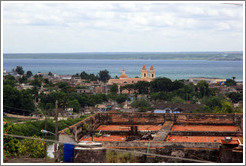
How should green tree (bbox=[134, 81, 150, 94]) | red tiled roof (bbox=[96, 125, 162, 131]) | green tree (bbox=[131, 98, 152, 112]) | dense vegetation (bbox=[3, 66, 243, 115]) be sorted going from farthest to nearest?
1. green tree (bbox=[134, 81, 150, 94])
2. dense vegetation (bbox=[3, 66, 243, 115])
3. green tree (bbox=[131, 98, 152, 112])
4. red tiled roof (bbox=[96, 125, 162, 131])

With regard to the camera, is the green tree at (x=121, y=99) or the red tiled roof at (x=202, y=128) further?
the green tree at (x=121, y=99)

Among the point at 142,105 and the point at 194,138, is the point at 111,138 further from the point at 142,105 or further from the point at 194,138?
the point at 142,105

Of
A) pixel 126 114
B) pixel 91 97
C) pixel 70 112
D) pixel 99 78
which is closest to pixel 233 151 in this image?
pixel 126 114

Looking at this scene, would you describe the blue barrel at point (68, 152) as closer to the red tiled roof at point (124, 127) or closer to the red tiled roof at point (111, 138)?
the red tiled roof at point (111, 138)

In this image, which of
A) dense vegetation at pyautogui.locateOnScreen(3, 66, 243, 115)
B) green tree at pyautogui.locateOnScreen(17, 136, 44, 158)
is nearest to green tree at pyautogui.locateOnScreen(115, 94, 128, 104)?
dense vegetation at pyautogui.locateOnScreen(3, 66, 243, 115)

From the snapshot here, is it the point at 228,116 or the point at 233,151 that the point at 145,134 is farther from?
the point at 233,151

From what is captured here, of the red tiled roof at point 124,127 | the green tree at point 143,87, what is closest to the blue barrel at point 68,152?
the red tiled roof at point 124,127

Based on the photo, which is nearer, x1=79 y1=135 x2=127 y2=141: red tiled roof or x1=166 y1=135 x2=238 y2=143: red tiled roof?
x1=166 y1=135 x2=238 y2=143: red tiled roof

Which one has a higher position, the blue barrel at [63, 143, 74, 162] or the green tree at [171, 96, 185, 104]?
the blue barrel at [63, 143, 74, 162]

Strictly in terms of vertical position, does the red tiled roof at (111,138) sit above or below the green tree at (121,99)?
above

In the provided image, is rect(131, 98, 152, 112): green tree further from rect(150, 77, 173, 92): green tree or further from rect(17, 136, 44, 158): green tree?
rect(17, 136, 44, 158): green tree

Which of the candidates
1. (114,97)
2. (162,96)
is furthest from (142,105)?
(114,97)
